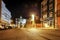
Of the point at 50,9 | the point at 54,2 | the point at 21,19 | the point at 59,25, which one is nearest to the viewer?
the point at 59,25

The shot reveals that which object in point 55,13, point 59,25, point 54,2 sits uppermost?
point 54,2

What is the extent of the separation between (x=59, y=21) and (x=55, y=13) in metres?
5.37

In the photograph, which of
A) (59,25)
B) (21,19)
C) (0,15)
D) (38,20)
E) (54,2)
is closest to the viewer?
(59,25)

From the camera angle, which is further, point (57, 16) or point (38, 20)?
point (38, 20)

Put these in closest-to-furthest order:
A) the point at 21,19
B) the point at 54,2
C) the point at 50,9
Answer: the point at 54,2, the point at 50,9, the point at 21,19

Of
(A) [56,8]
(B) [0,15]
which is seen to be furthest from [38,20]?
(A) [56,8]

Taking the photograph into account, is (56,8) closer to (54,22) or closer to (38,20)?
(54,22)

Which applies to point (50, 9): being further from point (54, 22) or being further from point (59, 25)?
point (59, 25)

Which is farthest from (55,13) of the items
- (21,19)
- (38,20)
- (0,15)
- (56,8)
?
(21,19)

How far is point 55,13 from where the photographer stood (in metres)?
88.4

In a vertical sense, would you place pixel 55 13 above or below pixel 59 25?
above

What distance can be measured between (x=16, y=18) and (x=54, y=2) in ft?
287

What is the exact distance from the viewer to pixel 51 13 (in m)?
94.6

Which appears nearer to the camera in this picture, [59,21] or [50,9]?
[59,21]
